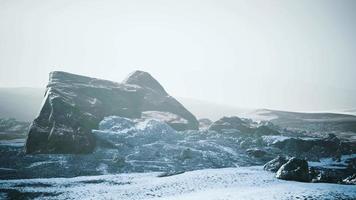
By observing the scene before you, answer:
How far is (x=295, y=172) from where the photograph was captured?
96.8ft

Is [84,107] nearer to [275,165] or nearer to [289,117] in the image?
[275,165]

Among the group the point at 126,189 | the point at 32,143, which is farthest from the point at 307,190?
the point at 32,143

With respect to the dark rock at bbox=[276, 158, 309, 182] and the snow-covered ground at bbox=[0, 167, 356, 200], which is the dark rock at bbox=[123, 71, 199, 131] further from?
the dark rock at bbox=[276, 158, 309, 182]

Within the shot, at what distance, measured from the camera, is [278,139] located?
5606 cm

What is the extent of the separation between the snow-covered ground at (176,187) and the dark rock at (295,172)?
1285 millimetres

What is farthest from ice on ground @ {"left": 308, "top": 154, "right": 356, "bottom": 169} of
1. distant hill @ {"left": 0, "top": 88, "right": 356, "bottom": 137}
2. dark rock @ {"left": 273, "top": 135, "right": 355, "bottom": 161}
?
distant hill @ {"left": 0, "top": 88, "right": 356, "bottom": 137}

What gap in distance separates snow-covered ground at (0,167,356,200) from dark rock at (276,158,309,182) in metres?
1.28

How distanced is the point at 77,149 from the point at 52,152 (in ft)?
11.8

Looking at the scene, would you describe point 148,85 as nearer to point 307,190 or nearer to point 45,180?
point 45,180

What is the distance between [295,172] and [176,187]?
13711 mm

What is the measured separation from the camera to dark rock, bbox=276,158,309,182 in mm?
29172

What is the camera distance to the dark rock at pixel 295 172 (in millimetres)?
29172

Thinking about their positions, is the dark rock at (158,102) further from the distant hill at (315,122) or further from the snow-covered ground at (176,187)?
the distant hill at (315,122)

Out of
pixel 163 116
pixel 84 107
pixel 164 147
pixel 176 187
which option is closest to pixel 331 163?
pixel 164 147
